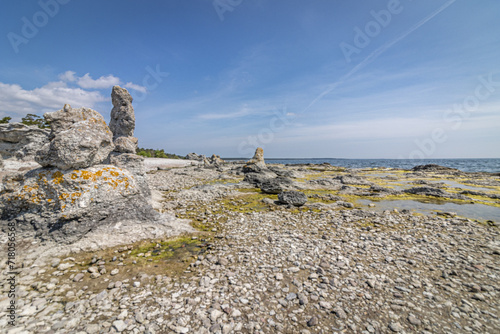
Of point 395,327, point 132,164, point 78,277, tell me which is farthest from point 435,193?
point 78,277

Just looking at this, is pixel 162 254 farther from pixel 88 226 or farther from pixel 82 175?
pixel 82 175

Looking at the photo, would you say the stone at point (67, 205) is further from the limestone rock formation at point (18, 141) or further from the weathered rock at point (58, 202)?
the limestone rock formation at point (18, 141)

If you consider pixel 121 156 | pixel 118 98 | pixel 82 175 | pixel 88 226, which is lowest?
pixel 88 226

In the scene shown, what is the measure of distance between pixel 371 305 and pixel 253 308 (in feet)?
10.3

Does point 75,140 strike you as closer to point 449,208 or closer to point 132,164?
point 132,164

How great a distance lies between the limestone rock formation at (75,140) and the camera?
26.5 ft

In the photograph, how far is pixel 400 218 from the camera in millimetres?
12805

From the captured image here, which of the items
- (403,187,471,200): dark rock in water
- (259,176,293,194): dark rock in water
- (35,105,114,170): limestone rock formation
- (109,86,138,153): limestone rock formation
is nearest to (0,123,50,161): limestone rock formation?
(109,86,138,153): limestone rock formation

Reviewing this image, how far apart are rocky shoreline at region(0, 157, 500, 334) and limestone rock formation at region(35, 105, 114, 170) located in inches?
124

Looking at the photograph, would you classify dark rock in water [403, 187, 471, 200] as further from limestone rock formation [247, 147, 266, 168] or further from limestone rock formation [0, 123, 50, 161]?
limestone rock formation [0, 123, 50, 161]

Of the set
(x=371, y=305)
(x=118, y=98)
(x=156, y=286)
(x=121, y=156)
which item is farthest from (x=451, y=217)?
(x=118, y=98)

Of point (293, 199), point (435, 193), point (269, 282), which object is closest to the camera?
point (269, 282)

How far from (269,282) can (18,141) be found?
29.8 meters

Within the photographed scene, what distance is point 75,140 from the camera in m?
8.34
